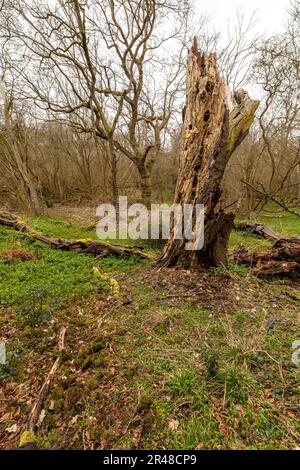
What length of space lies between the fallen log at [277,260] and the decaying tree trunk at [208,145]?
2.41ft

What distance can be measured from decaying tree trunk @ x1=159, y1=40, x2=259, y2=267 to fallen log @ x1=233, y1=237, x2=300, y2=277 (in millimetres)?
736

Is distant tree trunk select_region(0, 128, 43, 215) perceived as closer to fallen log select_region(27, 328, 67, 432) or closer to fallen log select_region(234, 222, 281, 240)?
fallen log select_region(234, 222, 281, 240)

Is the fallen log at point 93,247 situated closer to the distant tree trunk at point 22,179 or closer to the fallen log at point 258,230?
the fallen log at point 258,230

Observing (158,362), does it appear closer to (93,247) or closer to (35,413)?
(35,413)

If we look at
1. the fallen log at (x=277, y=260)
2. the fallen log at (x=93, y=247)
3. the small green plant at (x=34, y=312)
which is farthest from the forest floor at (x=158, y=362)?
the fallen log at (x=93, y=247)

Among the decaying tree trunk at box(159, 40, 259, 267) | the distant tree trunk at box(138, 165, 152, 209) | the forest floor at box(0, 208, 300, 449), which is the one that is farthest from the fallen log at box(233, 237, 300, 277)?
the distant tree trunk at box(138, 165, 152, 209)

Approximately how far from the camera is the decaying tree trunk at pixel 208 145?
397cm

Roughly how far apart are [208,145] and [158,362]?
3.50m

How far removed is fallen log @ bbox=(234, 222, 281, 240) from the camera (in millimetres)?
7605

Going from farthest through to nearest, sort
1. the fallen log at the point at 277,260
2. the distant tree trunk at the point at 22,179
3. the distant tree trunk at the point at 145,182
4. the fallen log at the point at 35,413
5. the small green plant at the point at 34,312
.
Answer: the distant tree trunk at the point at 22,179, the distant tree trunk at the point at 145,182, the fallen log at the point at 277,260, the small green plant at the point at 34,312, the fallen log at the point at 35,413

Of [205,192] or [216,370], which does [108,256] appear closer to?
[205,192]

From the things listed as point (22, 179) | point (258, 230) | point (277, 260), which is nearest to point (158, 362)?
point (277, 260)

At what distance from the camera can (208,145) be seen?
4.11 metres

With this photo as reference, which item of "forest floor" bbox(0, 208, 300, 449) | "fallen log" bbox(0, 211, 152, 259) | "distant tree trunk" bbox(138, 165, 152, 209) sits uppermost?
"distant tree trunk" bbox(138, 165, 152, 209)
